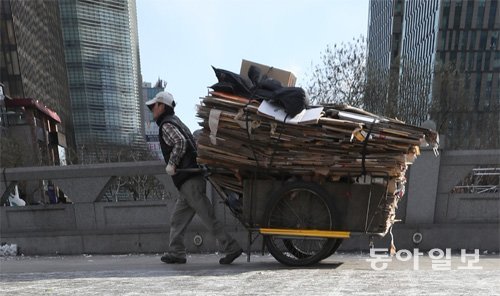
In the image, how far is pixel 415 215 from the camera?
6.96 meters

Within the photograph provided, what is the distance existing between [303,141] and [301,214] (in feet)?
2.63

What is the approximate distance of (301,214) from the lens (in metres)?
4.73

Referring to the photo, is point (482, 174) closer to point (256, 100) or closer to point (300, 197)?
point (300, 197)

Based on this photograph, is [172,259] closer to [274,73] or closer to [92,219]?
[274,73]

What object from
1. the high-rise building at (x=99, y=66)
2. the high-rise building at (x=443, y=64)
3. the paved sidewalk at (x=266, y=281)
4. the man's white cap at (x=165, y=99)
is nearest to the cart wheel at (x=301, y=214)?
the paved sidewalk at (x=266, y=281)

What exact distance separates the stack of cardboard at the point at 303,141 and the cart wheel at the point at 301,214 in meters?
0.18

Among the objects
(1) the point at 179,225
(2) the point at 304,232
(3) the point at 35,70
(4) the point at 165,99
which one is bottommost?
(1) the point at 179,225

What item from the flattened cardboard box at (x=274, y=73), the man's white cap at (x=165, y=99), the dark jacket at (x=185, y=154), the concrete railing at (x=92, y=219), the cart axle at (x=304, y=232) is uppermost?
the flattened cardboard box at (x=274, y=73)

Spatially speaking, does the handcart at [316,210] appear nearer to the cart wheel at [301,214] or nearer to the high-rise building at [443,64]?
the cart wheel at [301,214]

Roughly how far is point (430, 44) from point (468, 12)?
22.4 feet

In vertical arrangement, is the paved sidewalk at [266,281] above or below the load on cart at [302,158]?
below

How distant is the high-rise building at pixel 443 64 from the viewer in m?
21.3

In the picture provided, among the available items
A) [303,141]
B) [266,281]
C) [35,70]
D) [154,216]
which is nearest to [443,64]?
[154,216]

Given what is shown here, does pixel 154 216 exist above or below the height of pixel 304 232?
below
